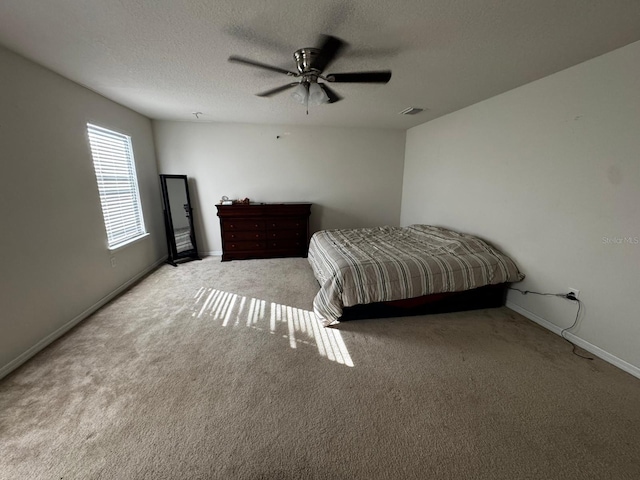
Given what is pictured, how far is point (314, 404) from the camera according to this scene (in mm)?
1566

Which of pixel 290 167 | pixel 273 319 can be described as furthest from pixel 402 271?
pixel 290 167

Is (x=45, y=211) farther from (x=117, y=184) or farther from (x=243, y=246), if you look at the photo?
(x=243, y=246)

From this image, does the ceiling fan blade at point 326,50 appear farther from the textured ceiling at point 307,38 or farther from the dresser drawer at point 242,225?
the dresser drawer at point 242,225

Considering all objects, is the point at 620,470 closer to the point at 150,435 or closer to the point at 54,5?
the point at 150,435

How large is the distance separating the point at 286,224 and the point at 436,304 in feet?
8.78

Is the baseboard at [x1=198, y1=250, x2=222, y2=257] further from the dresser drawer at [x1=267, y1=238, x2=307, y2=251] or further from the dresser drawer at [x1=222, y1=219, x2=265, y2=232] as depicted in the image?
the dresser drawer at [x1=267, y1=238, x2=307, y2=251]

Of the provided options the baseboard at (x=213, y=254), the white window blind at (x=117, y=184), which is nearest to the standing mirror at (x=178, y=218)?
the baseboard at (x=213, y=254)

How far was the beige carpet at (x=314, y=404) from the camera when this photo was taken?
1.24 meters

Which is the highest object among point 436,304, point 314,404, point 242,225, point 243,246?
point 242,225

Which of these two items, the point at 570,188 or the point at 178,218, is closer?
the point at 570,188

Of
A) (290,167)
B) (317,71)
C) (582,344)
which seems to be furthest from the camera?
(290,167)

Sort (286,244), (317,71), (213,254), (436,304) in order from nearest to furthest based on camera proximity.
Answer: (317,71), (436,304), (286,244), (213,254)

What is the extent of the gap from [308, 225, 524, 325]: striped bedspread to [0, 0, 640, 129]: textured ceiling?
1709 mm

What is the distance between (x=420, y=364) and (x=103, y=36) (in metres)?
3.22
